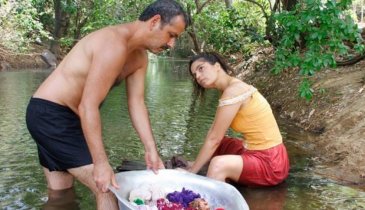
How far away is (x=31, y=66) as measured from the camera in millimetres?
18750

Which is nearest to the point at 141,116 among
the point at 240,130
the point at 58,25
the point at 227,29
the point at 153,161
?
the point at 153,161

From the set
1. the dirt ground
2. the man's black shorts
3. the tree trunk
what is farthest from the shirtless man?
the tree trunk

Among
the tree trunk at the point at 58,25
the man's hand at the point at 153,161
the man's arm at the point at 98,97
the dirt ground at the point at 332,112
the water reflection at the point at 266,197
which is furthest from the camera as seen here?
the tree trunk at the point at 58,25

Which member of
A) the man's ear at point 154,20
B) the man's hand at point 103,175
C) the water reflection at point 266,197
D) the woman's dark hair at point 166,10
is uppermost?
the woman's dark hair at point 166,10

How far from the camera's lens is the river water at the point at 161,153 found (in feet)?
12.5

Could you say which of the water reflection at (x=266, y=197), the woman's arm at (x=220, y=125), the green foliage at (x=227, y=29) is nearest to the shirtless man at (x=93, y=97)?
the woman's arm at (x=220, y=125)

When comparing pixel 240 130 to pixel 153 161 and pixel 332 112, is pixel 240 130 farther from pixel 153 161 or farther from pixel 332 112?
pixel 332 112

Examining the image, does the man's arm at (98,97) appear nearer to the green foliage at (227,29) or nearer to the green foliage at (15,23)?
the green foliage at (227,29)

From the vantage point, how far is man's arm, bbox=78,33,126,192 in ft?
8.68

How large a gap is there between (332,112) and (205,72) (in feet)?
10.9

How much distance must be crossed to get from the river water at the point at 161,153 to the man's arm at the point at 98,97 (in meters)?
1.06

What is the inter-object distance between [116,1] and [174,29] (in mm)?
12277

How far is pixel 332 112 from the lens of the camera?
260 inches

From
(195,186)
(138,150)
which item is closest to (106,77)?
(195,186)
